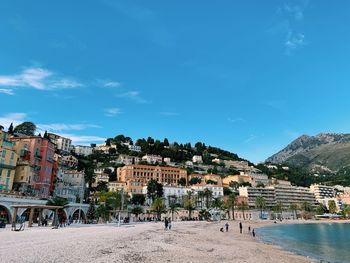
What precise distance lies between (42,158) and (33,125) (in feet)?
305

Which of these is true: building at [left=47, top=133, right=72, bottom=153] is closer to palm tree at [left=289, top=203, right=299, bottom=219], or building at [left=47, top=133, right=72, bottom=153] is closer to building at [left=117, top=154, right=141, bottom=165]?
building at [left=117, top=154, right=141, bottom=165]

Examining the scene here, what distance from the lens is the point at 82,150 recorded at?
190 metres

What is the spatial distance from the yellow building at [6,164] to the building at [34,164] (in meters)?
2.50

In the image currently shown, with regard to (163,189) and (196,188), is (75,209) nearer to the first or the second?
(163,189)

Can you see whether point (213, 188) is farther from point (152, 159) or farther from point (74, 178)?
point (74, 178)

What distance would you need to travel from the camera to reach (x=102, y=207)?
2827 inches

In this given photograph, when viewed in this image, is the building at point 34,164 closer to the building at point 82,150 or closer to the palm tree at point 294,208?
the building at point 82,150

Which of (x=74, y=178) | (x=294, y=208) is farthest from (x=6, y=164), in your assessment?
(x=294, y=208)

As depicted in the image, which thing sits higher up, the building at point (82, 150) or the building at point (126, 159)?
the building at point (82, 150)

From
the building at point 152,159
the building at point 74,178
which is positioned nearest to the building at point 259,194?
the building at point 152,159

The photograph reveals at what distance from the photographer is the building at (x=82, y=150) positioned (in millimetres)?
186250

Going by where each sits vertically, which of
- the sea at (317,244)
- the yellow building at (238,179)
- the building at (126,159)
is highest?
the building at (126,159)

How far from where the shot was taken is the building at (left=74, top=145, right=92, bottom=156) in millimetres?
186250

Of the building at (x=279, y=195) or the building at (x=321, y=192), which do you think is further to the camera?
the building at (x=321, y=192)
